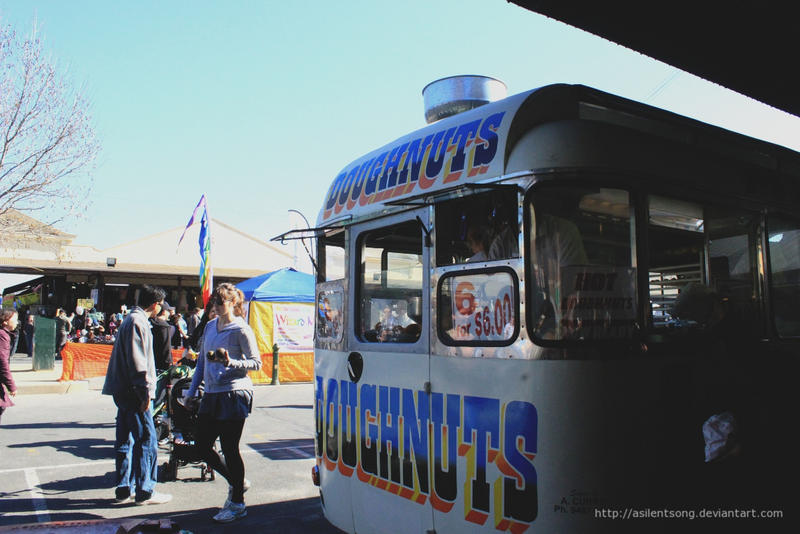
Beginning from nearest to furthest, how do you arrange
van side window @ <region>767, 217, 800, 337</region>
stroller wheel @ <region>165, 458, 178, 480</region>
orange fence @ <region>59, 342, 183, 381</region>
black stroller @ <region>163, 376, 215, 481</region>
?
van side window @ <region>767, 217, 800, 337</region> → black stroller @ <region>163, 376, 215, 481</region> → stroller wheel @ <region>165, 458, 178, 480</region> → orange fence @ <region>59, 342, 183, 381</region>

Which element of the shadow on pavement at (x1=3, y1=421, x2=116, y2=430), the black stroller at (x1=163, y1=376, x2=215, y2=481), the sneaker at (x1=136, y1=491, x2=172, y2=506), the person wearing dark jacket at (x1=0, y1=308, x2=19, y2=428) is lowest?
the sneaker at (x1=136, y1=491, x2=172, y2=506)

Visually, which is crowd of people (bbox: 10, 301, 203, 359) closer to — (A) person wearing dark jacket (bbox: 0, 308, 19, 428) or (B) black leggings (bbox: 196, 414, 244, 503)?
(A) person wearing dark jacket (bbox: 0, 308, 19, 428)

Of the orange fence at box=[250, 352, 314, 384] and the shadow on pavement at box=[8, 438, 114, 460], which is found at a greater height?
the orange fence at box=[250, 352, 314, 384]

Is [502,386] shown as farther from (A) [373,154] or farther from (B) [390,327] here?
(A) [373,154]

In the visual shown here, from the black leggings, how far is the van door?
1258mm

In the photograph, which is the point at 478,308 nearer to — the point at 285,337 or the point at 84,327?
the point at 285,337

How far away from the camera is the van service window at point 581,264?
2.76 m

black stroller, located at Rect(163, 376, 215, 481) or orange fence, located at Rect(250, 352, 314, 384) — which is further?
orange fence, located at Rect(250, 352, 314, 384)

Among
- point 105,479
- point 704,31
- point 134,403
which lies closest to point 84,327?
point 105,479

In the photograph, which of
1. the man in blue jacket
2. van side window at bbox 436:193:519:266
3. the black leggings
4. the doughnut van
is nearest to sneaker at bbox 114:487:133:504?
the man in blue jacket

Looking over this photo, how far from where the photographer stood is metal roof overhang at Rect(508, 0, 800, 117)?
4703mm

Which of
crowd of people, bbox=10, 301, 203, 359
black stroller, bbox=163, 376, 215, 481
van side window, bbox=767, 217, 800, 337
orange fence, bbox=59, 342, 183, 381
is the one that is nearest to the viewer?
van side window, bbox=767, 217, 800, 337

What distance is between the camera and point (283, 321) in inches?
611

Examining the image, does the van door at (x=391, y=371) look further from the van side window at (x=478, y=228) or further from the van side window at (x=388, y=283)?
the van side window at (x=478, y=228)
